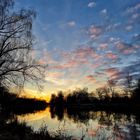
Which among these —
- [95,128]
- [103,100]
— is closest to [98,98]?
[103,100]

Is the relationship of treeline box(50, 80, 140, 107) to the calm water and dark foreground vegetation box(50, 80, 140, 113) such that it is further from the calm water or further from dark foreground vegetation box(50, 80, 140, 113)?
the calm water

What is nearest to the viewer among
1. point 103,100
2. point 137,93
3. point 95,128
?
point 95,128

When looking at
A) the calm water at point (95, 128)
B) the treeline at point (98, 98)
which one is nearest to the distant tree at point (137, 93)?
the treeline at point (98, 98)

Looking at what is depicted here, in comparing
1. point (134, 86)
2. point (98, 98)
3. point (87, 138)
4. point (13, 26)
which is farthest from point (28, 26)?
point (98, 98)

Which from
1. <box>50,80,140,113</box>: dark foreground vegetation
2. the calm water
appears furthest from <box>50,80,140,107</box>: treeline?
the calm water

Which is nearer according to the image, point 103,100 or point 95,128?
point 95,128

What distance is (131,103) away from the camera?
4252 inches

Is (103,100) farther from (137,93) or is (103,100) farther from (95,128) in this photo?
(95,128)

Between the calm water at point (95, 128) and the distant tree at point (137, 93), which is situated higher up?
the distant tree at point (137, 93)

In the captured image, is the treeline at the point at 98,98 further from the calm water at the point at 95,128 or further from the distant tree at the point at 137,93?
the calm water at the point at 95,128

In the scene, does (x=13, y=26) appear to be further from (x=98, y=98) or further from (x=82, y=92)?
(x=82, y=92)

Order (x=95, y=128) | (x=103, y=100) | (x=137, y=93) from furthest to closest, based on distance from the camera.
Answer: (x=103, y=100)
(x=137, y=93)
(x=95, y=128)

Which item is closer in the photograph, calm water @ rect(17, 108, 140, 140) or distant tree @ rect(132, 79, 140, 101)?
calm water @ rect(17, 108, 140, 140)

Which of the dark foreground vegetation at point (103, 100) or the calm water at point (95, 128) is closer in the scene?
the calm water at point (95, 128)
